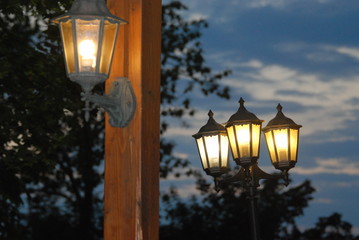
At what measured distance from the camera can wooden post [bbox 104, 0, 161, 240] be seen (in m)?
4.55

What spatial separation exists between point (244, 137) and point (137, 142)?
4586mm

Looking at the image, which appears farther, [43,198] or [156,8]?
[43,198]

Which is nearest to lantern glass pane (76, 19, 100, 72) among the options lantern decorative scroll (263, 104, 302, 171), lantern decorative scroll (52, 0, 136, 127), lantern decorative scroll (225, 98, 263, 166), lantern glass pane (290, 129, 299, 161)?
lantern decorative scroll (52, 0, 136, 127)

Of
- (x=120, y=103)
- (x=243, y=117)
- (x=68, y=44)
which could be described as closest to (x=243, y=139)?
(x=243, y=117)

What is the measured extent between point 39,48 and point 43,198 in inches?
531

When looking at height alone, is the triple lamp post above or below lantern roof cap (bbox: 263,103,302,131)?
below

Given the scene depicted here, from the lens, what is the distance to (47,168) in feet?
48.7

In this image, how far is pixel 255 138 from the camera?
9008 millimetres

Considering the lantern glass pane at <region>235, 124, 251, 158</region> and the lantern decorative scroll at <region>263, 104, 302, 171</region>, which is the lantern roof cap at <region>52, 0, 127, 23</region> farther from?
the lantern decorative scroll at <region>263, 104, 302, 171</region>

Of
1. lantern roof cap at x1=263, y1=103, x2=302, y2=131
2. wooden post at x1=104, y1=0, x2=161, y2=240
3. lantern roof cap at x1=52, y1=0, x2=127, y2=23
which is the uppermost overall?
lantern roof cap at x1=52, y1=0, x2=127, y2=23

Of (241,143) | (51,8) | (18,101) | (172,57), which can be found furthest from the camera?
(172,57)

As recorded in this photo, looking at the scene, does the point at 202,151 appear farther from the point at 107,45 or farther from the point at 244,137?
the point at 107,45

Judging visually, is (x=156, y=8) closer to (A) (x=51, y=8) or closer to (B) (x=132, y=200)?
(B) (x=132, y=200)

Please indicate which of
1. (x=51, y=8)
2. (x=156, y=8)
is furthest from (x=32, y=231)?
(x=156, y=8)
